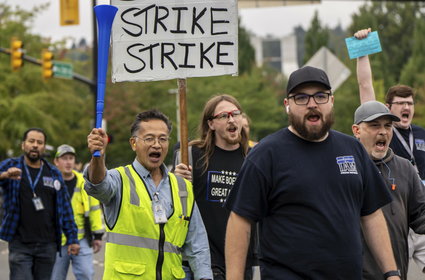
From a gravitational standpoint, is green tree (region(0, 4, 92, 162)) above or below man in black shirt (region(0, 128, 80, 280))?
above

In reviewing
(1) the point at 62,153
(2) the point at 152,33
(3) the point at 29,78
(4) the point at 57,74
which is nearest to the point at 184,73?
(2) the point at 152,33

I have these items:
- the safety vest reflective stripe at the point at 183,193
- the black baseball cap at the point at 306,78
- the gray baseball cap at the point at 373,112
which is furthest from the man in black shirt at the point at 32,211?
the black baseball cap at the point at 306,78

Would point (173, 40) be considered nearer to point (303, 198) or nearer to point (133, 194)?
point (133, 194)

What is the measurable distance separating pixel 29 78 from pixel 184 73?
1217 inches

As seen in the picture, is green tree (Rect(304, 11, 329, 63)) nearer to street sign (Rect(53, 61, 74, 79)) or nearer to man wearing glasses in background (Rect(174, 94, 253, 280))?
street sign (Rect(53, 61, 74, 79))

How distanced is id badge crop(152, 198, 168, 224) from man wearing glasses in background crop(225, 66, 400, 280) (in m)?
0.78

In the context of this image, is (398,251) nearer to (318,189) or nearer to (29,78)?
(318,189)

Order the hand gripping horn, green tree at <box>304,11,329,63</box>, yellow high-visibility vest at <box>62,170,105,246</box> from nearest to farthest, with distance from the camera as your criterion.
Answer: the hand gripping horn, yellow high-visibility vest at <box>62,170,105,246</box>, green tree at <box>304,11,329,63</box>

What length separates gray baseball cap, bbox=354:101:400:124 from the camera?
5812 millimetres

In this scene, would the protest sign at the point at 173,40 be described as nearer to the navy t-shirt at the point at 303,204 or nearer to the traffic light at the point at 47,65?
the navy t-shirt at the point at 303,204

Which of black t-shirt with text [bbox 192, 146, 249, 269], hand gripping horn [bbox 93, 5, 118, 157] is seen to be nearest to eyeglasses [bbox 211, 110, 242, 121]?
black t-shirt with text [bbox 192, 146, 249, 269]

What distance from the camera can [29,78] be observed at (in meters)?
36.6

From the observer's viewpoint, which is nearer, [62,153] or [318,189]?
[318,189]

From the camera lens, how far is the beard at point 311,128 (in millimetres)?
4613
